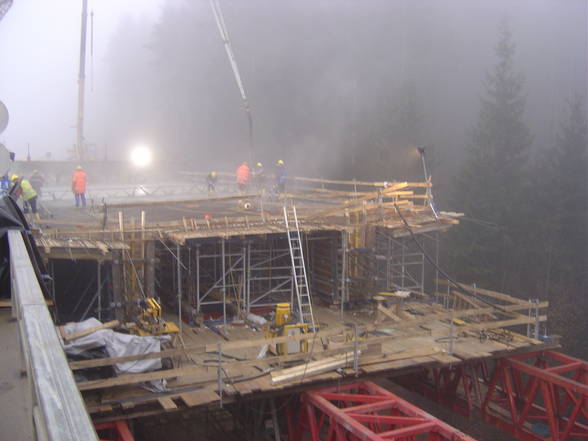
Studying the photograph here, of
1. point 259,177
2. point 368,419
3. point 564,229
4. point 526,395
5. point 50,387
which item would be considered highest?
point 259,177

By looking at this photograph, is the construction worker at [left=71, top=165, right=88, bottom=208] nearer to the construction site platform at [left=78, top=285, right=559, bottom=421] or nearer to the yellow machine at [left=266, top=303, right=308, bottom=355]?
the construction site platform at [left=78, top=285, right=559, bottom=421]

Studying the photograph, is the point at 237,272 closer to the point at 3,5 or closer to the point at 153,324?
the point at 153,324

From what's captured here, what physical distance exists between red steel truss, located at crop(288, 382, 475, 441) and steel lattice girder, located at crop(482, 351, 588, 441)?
11.2 ft

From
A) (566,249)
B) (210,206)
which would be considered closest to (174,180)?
(210,206)

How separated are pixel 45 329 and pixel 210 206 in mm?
20189

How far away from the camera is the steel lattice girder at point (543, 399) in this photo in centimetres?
1192

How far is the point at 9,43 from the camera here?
92.4 metres

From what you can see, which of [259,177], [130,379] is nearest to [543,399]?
[130,379]

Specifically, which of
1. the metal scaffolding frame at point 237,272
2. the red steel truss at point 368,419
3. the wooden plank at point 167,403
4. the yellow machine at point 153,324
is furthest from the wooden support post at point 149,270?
the red steel truss at point 368,419

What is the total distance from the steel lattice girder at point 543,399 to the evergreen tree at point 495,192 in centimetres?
1900

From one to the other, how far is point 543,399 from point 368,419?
17.6 ft

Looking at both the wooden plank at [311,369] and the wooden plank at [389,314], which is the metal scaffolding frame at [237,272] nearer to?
the wooden plank at [389,314]

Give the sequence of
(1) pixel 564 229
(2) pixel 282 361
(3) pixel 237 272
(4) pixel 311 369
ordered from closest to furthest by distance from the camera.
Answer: (2) pixel 282 361 < (4) pixel 311 369 < (3) pixel 237 272 < (1) pixel 564 229

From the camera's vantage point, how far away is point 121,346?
10227 mm
